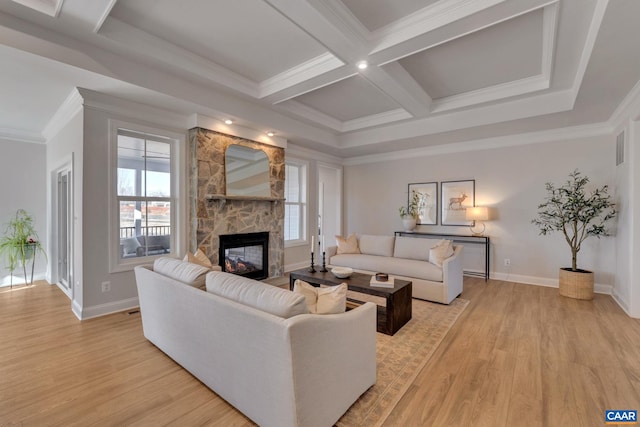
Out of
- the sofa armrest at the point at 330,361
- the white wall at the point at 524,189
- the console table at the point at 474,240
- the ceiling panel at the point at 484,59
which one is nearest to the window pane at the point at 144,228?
the sofa armrest at the point at 330,361

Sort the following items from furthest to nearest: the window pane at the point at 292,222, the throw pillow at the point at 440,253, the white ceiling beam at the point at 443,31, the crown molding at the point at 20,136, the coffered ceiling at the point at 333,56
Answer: the window pane at the point at 292,222
the crown molding at the point at 20,136
the throw pillow at the point at 440,253
the coffered ceiling at the point at 333,56
the white ceiling beam at the point at 443,31

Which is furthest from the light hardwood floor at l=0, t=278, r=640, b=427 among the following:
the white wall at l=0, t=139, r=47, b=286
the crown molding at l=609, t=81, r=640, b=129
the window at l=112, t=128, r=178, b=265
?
the crown molding at l=609, t=81, r=640, b=129

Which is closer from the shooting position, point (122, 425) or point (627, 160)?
point (122, 425)

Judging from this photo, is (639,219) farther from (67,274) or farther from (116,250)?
(67,274)

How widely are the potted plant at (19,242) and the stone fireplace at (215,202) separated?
9.77ft

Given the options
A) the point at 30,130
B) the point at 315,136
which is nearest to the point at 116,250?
the point at 30,130

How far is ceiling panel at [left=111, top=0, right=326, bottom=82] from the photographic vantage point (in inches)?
98.1

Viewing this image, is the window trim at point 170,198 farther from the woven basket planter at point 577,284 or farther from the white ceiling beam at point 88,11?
the woven basket planter at point 577,284

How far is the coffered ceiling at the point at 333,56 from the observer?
7.79ft

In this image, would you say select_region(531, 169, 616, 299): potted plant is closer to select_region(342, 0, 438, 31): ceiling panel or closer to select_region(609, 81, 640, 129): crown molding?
select_region(609, 81, 640, 129): crown molding

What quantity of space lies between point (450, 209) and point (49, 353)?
20.4ft

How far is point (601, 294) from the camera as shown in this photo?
14.3 ft

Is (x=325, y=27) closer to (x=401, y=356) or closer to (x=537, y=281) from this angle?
(x=401, y=356)

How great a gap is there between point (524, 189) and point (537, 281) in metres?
1.63
